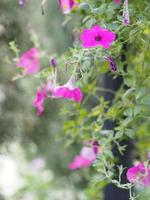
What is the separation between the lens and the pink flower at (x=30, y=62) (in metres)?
1.90

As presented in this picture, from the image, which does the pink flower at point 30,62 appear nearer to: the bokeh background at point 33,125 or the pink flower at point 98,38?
the bokeh background at point 33,125

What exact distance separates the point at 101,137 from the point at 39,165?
195cm

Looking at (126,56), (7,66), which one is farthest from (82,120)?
(7,66)

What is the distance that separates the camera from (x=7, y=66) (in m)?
2.60

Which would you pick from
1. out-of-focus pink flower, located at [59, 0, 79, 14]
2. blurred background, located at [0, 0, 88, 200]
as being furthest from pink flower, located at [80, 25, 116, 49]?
blurred background, located at [0, 0, 88, 200]

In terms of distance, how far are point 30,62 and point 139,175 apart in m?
0.66

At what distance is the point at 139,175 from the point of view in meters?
1.39

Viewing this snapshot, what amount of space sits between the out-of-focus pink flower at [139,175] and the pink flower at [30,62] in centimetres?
59

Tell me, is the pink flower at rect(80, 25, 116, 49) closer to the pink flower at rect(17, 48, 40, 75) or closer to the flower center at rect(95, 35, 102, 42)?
the flower center at rect(95, 35, 102, 42)

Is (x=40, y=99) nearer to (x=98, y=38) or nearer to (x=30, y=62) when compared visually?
(x=30, y=62)

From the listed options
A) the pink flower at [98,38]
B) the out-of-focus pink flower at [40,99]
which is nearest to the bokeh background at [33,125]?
the out-of-focus pink flower at [40,99]

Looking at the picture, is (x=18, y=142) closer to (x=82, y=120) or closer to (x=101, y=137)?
(x=82, y=120)

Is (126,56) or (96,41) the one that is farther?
(126,56)

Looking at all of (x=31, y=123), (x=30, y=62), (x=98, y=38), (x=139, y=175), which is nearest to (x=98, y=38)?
(x=98, y=38)
